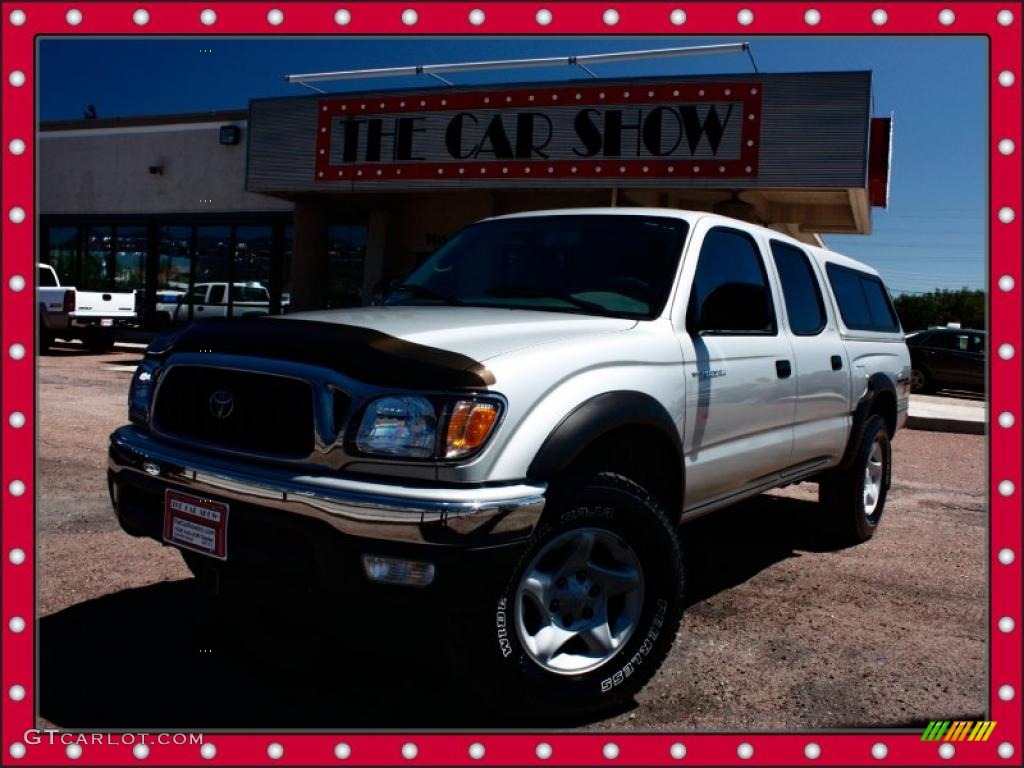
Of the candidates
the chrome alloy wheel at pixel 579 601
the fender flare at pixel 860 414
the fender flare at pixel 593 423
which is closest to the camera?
the fender flare at pixel 593 423

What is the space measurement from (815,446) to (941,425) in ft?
29.2

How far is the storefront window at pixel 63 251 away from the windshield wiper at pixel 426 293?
78.3 ft

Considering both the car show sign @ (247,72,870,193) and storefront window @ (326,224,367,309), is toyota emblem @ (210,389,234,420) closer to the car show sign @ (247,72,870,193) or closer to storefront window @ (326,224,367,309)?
the car show sign @ (247,72,870,193)

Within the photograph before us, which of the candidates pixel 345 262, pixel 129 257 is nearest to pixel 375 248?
pixel 345 262

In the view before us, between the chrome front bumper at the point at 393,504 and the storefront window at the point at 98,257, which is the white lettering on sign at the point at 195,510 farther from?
the storefront window at the point at 98,257

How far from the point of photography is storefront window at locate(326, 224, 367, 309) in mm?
20703

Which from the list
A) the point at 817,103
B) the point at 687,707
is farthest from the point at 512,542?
the point at 817,103

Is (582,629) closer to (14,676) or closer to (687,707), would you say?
(687,707)

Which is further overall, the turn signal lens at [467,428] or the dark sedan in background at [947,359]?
the dark sedan in background at [947,359]

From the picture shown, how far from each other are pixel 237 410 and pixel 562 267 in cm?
165

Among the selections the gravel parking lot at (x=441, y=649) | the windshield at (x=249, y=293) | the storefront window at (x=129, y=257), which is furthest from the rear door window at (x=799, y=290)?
the storefront window at (x=129, y=257)

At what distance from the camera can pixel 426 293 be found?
13.6 feet

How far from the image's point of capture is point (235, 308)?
22156mm

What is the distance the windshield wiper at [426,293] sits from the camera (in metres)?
4.04
